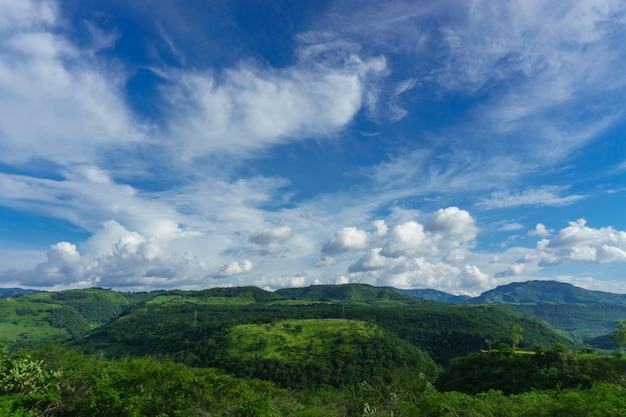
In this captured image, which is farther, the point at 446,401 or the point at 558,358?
the point at 558,358

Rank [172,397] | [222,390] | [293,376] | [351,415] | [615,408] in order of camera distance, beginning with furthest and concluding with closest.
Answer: [293,376] < [351,415] < [222,390] < [172,397] < [615,408]

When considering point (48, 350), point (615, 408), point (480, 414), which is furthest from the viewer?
point (48, 350)

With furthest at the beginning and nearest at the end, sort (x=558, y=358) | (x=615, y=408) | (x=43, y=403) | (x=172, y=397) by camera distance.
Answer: (x=558, y=358) → (x=172, y=397) → (x=43, y=403) → (x=615, y=408)

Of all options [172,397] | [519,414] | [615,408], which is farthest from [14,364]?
[615,408]

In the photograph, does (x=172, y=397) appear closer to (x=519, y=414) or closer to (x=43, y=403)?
(x=43, y=403)

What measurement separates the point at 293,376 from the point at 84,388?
172739 millimetres

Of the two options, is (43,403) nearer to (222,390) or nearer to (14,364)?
(14,364)

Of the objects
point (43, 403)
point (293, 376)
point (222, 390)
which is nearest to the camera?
point (43, 403)

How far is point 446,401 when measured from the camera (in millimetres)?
35125

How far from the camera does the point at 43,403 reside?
34938 mm

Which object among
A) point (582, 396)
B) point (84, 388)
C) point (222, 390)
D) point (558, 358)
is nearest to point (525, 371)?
point (558, 358)

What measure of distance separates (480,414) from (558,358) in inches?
2918

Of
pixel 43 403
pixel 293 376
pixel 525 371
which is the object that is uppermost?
pixel 43 403

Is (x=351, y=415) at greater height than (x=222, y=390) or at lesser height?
lesser
